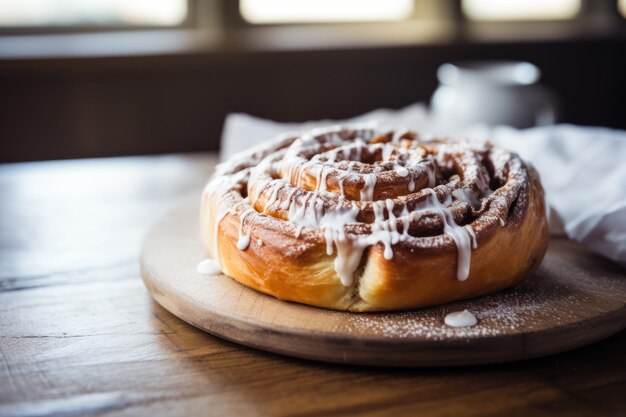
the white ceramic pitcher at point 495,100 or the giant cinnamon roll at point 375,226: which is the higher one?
the giant cinnamon roll at point 375,226

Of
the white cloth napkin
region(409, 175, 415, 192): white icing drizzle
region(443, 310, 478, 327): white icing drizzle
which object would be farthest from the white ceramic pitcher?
region(443, 310, 478, 327): white icing drizzle

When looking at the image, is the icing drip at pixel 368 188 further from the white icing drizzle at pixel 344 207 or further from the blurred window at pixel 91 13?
the blurred window at pixel 91 13

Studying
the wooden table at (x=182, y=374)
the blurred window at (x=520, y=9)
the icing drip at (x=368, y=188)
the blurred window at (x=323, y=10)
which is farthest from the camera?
the blurred window at (x=520, y=9)

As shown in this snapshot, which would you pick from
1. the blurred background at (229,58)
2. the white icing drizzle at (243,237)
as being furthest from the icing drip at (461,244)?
the blurred background at (229,58)

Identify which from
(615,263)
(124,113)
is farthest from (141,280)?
(124,113)

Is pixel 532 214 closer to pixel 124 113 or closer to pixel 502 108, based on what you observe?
pixel 502 108

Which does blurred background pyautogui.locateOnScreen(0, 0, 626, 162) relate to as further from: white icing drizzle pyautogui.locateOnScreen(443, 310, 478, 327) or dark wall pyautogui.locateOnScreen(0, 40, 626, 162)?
white icing drizzle pyautogui.locateOnScreen(443, 310, 478, 327)

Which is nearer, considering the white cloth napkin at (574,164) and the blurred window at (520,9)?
the white cloth napkin at (574,164)
